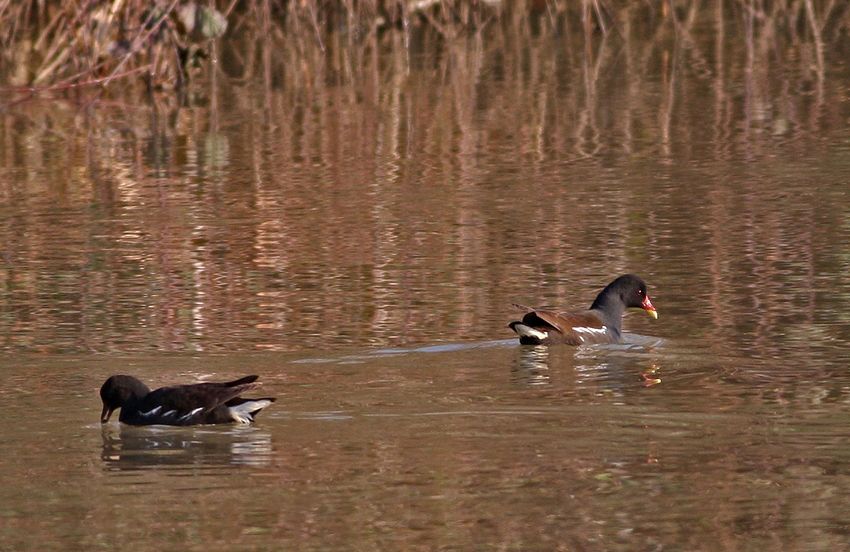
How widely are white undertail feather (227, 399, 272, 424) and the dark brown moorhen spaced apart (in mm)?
1851

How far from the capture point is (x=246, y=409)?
8.41 m

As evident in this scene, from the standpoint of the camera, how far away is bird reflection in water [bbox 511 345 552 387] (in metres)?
9.21

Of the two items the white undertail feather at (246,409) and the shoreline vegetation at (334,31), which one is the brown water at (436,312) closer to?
the white undertail feather at (246,409)

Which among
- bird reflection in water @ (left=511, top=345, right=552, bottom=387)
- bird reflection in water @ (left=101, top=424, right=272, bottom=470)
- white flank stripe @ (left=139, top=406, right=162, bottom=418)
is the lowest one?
bird reflection in water @ (left=101, top=424, right=272, bottom=470)

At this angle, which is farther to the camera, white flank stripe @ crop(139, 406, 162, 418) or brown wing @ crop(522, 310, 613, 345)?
brown wing @ crop(522, 310, 613, 345)

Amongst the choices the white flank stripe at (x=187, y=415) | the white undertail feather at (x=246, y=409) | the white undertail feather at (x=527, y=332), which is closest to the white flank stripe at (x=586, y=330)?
the white undertail feather at (x=527, y=332)

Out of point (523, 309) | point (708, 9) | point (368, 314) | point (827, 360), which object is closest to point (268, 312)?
point (368, 314)

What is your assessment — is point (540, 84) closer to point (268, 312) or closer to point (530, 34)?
point (530, 34)

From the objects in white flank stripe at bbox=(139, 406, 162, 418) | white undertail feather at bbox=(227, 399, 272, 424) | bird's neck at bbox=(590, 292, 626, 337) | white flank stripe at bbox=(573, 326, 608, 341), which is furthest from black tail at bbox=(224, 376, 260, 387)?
bird's neck at bbox=(590, 292, 626, 337)

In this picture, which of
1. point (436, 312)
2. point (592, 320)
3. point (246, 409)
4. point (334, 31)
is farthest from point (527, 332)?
point (334, 31)

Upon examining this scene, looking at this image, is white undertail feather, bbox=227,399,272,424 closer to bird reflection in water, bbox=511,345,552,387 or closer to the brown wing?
bird reflection in water, bbox=511,345,552,387

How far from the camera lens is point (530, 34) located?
26.5 metres

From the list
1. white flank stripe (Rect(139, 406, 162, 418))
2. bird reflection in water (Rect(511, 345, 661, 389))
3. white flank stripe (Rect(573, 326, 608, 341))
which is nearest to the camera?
white flank stripe (Rect(139, 406, 162, 418))

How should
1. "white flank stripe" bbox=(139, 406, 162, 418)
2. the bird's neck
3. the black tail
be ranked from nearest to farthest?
the black tail
"white flank stripe" bbox=(139, 406, 162, 418)
the bird's neck
